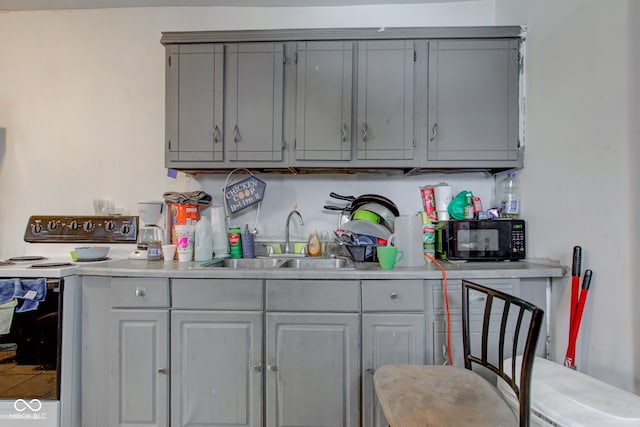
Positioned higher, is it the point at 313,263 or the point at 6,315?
the point at 313,263

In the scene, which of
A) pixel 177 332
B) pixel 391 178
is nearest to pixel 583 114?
pixel 391 178

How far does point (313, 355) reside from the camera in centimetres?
146

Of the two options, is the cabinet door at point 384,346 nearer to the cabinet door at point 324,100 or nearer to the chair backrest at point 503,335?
the chair backrest at point 503,335

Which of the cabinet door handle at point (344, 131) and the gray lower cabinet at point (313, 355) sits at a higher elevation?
the cabinet door handle at point (344, 131)

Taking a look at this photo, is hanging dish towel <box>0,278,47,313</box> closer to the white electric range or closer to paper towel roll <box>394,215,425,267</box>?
the white electric range

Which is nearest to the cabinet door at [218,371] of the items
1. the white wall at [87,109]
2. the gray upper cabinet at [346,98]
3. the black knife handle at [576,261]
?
the gray upper cabinet at [346,98]

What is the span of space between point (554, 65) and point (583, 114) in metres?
0.35

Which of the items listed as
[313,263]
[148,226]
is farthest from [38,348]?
[313,263]

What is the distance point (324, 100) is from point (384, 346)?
134 centimetres

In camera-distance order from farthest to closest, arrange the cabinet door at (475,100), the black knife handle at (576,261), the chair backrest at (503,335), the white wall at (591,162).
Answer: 1. the cabinet door at (475,100)
2. the black knife handle at (576,261)
3. the white wall at (591,162)
4. the chair backrest at (503,335)

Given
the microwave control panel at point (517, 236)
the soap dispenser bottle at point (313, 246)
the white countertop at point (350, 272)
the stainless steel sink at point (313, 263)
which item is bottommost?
the stainless steel sink at point (313, 263)

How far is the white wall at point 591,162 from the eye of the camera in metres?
1.18

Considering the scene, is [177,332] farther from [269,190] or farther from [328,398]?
[269,190]

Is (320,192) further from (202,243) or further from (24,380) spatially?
(24,380)
